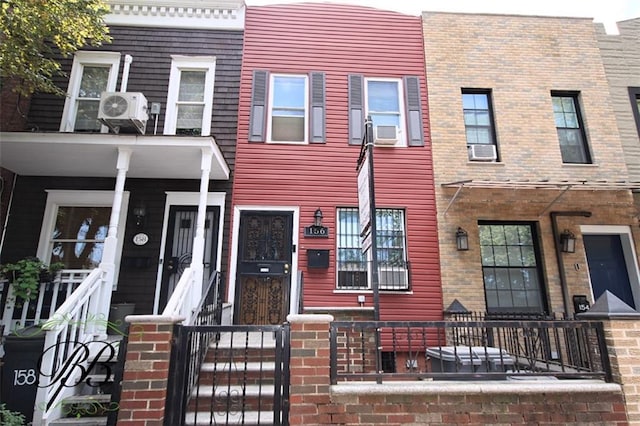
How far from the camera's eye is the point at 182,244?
6137 mm

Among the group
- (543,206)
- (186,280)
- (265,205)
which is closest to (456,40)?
(543,206)

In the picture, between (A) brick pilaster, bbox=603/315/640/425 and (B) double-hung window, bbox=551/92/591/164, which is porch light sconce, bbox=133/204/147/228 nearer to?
(A) brick pilaster, bbox=603/315/640/425

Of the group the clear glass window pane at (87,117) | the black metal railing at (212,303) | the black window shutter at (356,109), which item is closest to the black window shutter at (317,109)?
the black window shutter at (356,109)

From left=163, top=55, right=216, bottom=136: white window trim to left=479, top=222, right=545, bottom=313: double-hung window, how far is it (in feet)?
18.6

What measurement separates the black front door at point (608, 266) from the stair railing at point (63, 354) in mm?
7818

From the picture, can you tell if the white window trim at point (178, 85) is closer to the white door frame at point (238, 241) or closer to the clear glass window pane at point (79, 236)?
the white door frame at point (238, 241)

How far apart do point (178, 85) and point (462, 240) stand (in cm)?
616

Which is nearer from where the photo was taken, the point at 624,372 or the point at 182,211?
the point at 624,372

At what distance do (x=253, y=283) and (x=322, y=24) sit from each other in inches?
221

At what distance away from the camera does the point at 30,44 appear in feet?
16.3

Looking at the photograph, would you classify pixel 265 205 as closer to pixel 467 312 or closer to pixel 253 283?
pixel 253 283

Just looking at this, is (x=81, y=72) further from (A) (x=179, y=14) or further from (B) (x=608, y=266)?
(B) (x=608, y=266)

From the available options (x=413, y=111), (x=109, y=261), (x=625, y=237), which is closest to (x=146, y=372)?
(x=109, y=261)

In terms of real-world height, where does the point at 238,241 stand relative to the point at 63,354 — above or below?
above
